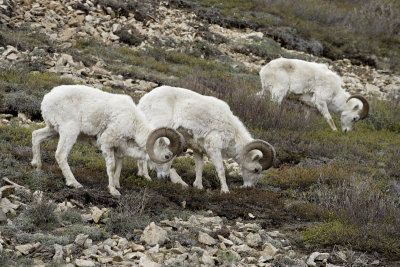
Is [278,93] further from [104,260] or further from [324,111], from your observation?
[104,260]

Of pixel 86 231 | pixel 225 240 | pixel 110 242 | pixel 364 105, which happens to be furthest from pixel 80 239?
pixel 364 105

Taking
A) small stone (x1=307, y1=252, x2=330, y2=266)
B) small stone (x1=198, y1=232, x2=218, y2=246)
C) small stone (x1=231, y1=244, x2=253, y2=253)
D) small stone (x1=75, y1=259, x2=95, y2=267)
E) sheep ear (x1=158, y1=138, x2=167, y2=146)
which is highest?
sheep ear (x1=158, y1=138, x2=167, y2=146)

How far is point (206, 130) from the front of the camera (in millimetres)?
9742

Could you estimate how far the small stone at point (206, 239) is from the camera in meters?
6.67

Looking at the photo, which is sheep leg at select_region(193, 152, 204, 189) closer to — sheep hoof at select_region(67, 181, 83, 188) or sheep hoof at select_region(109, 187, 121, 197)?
sheep hoof at select_region(109, 187, 121, 197)

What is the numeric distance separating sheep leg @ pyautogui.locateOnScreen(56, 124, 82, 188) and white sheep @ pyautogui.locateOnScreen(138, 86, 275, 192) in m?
1.72

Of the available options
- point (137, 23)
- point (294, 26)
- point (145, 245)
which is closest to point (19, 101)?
point (145, 245)

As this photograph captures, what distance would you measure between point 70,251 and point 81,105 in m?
3.32

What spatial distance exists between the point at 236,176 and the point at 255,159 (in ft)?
3.68

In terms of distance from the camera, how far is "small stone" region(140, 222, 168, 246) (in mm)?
6324

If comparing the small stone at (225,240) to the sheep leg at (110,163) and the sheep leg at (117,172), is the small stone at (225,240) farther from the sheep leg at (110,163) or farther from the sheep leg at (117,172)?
the sheep leg at (117,172)

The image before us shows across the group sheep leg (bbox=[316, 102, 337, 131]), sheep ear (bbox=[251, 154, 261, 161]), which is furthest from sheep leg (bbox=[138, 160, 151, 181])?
sheep leg (bbox=[316, 102, 337, 131])

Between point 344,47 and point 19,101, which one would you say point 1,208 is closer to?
point 19,101

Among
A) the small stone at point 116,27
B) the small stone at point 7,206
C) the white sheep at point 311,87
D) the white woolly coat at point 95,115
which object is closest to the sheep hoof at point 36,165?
the white woolly coat at point 95,115
